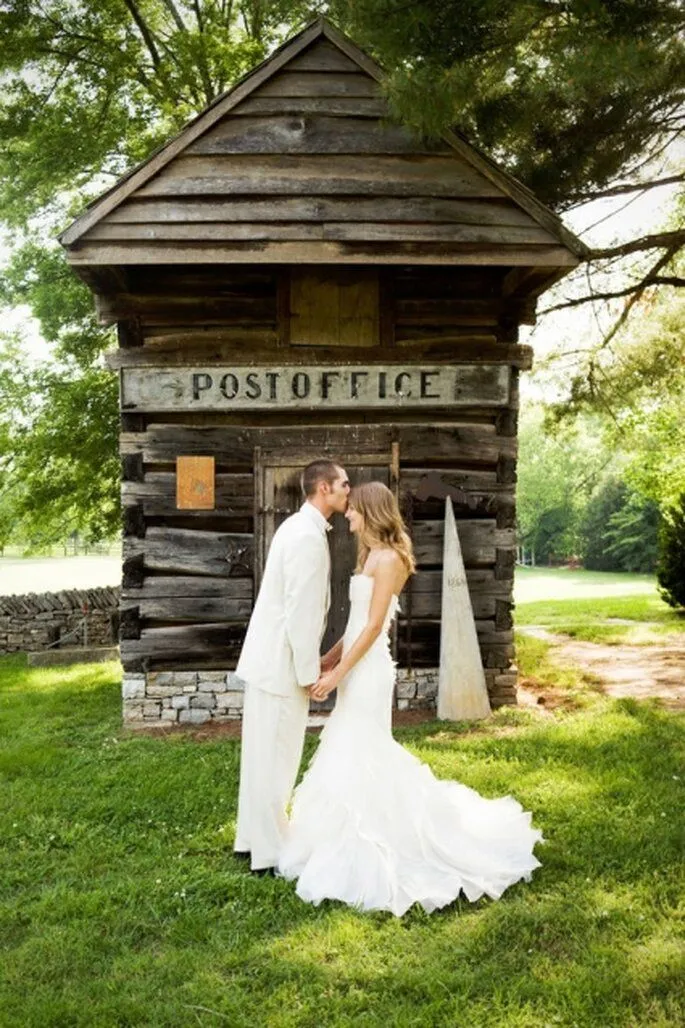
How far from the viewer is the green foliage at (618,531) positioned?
1804 inches

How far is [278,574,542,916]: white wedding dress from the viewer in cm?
501

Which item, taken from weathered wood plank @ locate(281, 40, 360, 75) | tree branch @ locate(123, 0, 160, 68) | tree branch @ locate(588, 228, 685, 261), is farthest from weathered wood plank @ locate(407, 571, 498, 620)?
tree branch @ locate(123, 0, 160, 68)

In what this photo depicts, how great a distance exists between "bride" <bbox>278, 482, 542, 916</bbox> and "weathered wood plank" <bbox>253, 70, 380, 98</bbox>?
5119 mm

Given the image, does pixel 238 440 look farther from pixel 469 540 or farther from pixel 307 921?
pixel 307 921

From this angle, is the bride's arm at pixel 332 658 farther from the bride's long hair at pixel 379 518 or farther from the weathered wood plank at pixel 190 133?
the weathered wood plank at pixel 190 133

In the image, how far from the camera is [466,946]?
445cm

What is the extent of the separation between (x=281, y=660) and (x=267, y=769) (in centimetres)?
63

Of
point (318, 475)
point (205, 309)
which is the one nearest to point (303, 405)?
point (205, 309)

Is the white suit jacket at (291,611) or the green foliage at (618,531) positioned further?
the green foliage at (618,531)

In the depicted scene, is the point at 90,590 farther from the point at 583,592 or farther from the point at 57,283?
the point at 583,592

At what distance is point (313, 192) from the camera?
8.63 meters

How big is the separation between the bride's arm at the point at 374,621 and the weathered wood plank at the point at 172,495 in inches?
161

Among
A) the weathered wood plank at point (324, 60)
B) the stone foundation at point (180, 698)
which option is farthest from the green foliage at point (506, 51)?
the stone foundation at point (180, 698)

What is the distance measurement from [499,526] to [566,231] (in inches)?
115
